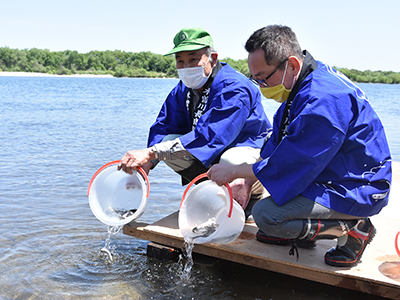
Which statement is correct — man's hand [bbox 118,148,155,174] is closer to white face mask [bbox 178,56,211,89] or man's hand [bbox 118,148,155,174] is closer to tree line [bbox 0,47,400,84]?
white face mask [bbox 178,56,211,89]

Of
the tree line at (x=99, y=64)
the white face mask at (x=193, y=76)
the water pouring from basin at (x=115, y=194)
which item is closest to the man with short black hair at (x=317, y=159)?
the white face mask at (x=193, y=76)

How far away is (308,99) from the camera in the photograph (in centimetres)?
244

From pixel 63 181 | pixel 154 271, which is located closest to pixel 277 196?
pixel 154 271

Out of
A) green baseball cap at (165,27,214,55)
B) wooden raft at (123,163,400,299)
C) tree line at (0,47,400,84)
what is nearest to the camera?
wooden raft at (123,163,400,299)

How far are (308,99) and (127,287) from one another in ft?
5.83

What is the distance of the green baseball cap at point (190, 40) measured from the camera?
3.42 metres

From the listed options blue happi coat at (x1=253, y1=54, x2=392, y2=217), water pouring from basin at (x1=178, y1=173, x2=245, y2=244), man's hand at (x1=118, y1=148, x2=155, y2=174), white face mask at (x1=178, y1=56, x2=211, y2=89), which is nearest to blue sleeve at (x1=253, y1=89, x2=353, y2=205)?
blue happi coat at (x1=253, y1=54, x2=392, y2=217)

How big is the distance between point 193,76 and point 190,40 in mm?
296

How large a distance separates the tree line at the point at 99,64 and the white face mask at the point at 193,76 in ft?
249

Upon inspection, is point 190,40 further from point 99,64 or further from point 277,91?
point 99,64

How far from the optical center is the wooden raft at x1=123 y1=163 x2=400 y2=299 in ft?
8.16

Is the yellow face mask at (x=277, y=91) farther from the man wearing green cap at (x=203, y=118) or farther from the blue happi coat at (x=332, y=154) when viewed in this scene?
the man wearing green cap at (x=203, y=118)

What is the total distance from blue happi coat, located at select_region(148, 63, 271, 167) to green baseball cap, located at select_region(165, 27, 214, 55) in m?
0.29

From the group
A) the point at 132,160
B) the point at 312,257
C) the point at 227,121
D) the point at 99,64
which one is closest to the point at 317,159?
the point at 312,257
